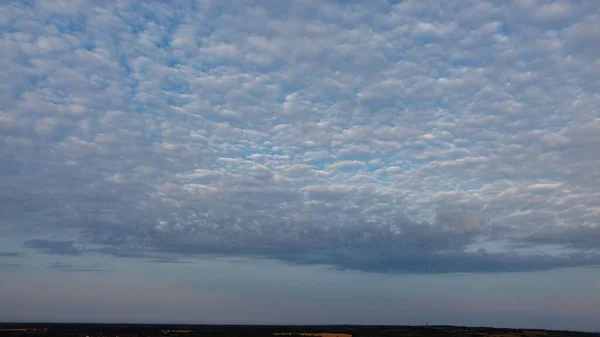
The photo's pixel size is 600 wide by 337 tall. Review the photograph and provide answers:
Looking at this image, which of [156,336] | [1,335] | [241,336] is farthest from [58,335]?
[241,336]

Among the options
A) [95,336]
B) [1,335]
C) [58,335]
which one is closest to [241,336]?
[95,336]

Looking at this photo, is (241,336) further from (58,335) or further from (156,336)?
(58,335)

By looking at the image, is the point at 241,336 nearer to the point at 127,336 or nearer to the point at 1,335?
the point at 127,336

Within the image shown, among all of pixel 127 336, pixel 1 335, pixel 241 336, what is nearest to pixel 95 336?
A: pixel 127 336

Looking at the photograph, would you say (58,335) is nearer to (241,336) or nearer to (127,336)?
(127,336)

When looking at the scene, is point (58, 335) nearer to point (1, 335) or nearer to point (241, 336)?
point (1, 335)

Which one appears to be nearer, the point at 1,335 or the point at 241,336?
the point at 1,335

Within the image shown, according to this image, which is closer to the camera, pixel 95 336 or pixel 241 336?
pixel 95 336
